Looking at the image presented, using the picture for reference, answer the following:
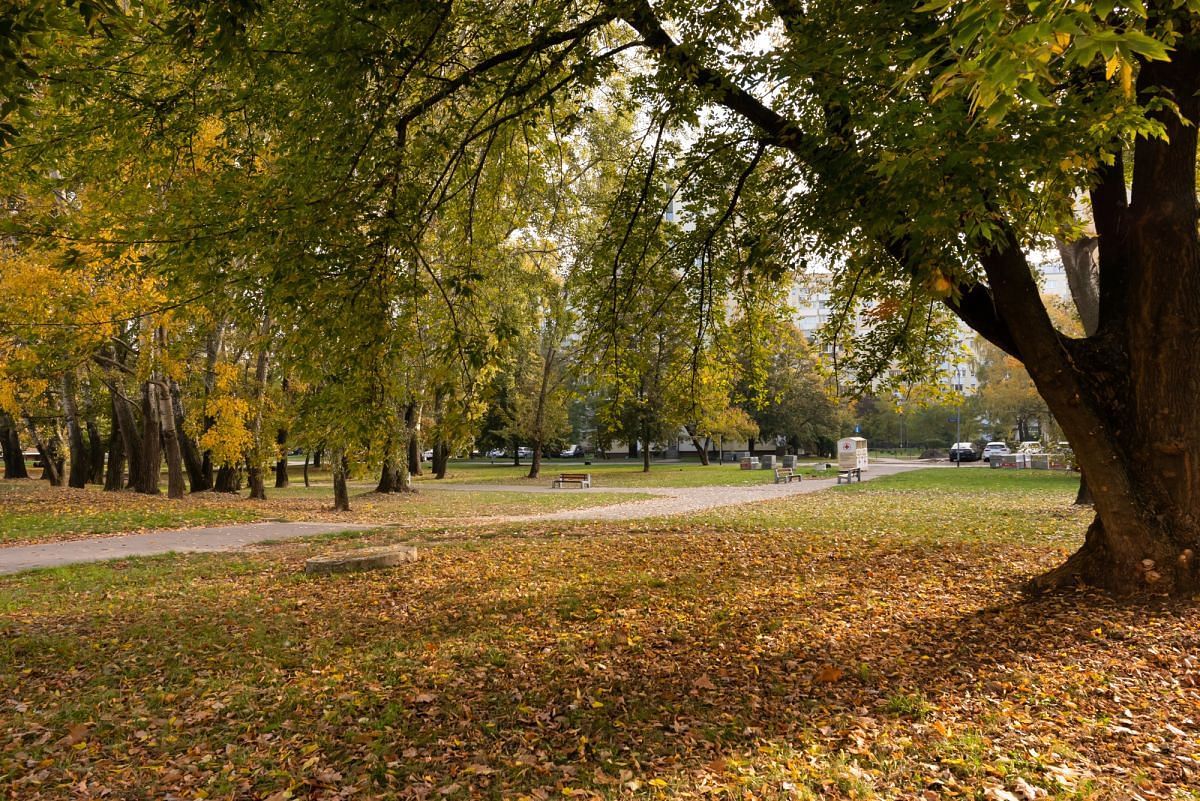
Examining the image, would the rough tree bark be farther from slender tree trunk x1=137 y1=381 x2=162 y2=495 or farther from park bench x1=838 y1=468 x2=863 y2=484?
park bench x1=838 y1=468 x2=863 y2=484

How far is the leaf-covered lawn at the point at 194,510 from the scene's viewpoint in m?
13.6

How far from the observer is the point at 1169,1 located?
14.8 ft

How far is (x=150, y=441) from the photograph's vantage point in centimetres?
2061

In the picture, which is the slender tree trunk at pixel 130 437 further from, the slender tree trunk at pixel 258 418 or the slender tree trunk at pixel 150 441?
the slender tree trunk at pixel 258 418

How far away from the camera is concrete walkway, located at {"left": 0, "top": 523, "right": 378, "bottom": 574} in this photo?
1054 cm

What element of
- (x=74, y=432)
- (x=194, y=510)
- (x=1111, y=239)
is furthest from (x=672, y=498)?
(x=74, y=432)

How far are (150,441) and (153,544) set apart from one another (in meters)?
10.2

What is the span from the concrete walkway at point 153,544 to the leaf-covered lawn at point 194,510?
0.87 metres

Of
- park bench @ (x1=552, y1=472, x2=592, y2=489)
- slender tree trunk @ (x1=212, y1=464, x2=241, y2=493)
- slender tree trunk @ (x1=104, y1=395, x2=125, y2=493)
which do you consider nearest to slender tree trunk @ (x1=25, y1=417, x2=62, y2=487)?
slender tree trunk @ (x1=104, y1=395, x2=125, y2=493)

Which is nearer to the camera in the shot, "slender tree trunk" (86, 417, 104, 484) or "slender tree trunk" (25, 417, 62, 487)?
"slender tree trunk" (25, 417, 62, 487)

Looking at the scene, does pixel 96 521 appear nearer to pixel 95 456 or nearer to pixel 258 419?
pixel 258 419

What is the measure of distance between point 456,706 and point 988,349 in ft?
173

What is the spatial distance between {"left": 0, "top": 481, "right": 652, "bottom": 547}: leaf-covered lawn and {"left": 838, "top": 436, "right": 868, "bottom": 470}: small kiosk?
473 inches

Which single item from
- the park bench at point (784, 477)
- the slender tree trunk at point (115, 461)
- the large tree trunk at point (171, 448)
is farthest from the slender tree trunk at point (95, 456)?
the park bench at point (784, 477)
